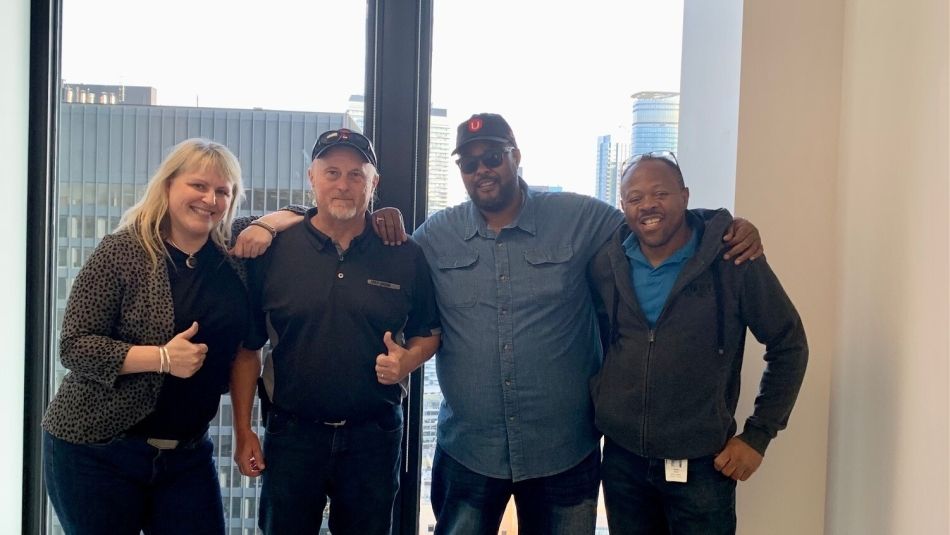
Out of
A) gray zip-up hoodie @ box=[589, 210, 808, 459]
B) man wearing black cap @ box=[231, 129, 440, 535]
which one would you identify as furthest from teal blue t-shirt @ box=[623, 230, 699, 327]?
man wearing black cap @ box=[231, 129, 440, 535]

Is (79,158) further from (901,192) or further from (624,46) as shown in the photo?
(901,192)

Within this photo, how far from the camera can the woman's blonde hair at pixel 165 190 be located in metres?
1.73

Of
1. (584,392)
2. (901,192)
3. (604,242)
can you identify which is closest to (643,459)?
(584,392)

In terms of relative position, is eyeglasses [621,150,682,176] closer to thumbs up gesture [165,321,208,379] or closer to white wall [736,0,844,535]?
white wall [736,0,844,535]

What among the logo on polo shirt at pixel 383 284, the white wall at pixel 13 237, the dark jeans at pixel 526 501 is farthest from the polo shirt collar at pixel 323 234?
the white wall at pixel 13 237

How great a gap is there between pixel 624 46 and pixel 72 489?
219cm

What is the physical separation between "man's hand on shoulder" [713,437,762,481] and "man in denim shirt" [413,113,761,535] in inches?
14.4

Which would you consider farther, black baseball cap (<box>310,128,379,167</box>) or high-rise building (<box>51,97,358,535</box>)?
high-rise building (<box>51,97,358,535</box>)

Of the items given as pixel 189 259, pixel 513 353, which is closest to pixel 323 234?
pixel 189 259

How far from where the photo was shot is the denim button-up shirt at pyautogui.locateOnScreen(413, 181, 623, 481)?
192cm

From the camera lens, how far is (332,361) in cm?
185

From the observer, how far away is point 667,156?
1830mm

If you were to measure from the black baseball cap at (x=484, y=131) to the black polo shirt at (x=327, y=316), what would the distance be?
1.30 ft

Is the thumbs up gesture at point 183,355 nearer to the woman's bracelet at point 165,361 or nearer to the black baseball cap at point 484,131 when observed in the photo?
the woman's bracelet at point 165,361
